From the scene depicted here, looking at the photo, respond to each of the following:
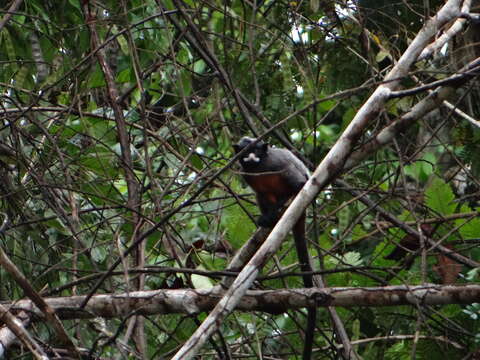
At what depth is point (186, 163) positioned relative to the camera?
4.34 meters

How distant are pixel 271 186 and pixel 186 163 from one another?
4.02 ft

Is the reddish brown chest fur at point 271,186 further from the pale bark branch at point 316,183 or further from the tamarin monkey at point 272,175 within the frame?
the pale bark branch at point 316,183

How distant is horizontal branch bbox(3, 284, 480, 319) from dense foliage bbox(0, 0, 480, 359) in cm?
22

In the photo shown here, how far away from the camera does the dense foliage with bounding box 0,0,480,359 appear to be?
14.2 feet

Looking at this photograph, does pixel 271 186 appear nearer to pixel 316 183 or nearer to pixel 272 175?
pixel 272 175

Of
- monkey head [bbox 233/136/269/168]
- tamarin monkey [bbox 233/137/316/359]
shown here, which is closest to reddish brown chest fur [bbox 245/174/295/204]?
tamarin monkey [bbox 233/137/316/359]

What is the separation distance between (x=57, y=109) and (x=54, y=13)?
0.76m

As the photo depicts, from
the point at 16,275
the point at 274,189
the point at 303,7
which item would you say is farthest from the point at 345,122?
the point at 16,275

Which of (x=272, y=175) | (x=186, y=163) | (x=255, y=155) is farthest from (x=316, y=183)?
(x=255, y=155)

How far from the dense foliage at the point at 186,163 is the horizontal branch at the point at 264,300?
224 millimetres

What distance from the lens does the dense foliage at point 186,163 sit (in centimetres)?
432

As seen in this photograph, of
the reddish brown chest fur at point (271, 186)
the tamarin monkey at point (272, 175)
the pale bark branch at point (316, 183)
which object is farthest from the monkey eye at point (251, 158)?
the pale bark branch at point (316, 183)

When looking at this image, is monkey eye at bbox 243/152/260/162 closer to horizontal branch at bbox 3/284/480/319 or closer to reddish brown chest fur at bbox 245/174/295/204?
reddish brown chest fur at bbox 245/174/295/204

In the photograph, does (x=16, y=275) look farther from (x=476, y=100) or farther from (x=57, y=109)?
(x=476, y=100)
